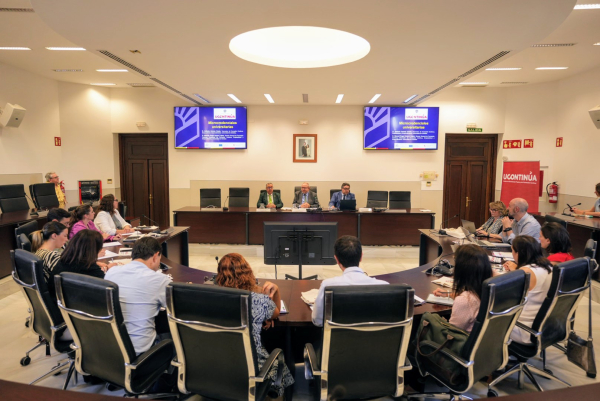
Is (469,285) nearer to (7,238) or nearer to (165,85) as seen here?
(7,238)

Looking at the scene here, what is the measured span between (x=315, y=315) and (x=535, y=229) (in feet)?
10.6

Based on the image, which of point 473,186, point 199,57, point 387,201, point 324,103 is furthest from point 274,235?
point 473,186

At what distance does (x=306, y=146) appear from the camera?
856cm

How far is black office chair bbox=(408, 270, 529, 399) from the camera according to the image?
6.02ft

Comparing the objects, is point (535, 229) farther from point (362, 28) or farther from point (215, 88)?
point (215, 88)

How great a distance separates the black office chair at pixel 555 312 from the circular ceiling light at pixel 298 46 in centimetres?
339

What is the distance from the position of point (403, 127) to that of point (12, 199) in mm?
7566

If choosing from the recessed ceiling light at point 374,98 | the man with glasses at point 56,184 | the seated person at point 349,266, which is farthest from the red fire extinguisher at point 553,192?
the man with glasses at point 56,184

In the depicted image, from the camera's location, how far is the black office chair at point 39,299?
2199 millimetres

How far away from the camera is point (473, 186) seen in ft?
28.4

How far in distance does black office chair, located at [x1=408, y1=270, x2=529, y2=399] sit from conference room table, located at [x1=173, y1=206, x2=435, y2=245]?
456 centimetres

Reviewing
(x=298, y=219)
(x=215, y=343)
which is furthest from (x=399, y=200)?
(x=215, y=343)

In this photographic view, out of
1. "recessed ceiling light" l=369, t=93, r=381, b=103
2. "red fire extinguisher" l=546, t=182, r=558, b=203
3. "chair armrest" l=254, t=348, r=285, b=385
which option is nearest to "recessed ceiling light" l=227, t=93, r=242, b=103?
"recessed ceiling light" l=369, t=93, r=381, b=103

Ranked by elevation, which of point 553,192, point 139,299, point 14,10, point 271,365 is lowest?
point 271,365
